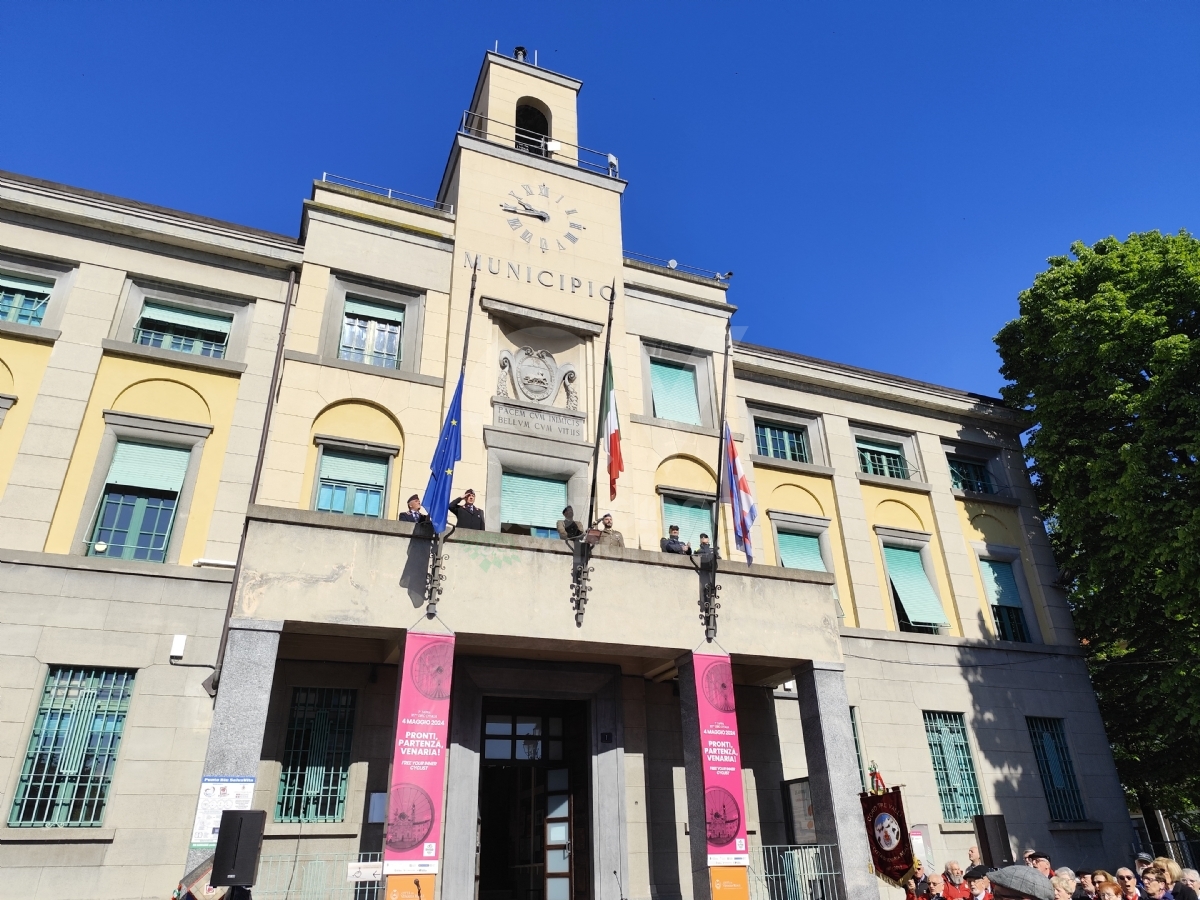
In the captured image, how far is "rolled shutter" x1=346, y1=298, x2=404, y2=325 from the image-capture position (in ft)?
53.2

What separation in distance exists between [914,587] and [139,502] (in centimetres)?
1649

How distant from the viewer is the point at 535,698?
1403cm

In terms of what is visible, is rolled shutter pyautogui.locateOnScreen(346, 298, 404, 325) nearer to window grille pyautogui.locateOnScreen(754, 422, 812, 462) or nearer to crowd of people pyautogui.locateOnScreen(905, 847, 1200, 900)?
window grille pyautogui.locateOnScreen(754, 422, 812, 462)

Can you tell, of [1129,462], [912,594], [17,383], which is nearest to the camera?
[17,383]

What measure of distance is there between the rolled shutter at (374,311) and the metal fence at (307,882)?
982 cm

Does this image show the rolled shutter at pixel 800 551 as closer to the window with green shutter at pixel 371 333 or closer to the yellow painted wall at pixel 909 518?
the yellow painted wall at pixel 909 518

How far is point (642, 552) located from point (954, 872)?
19.9 feet

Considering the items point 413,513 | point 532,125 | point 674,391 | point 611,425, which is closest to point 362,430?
point 413,513

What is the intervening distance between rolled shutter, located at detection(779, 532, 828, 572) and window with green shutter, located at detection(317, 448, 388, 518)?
29.6 feet

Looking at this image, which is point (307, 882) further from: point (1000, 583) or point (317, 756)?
point (1000, 583)

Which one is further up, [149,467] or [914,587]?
[149,467]

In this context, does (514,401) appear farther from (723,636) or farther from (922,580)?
(922,580)

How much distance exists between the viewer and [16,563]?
477 inches

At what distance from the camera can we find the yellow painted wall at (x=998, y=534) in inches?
795
